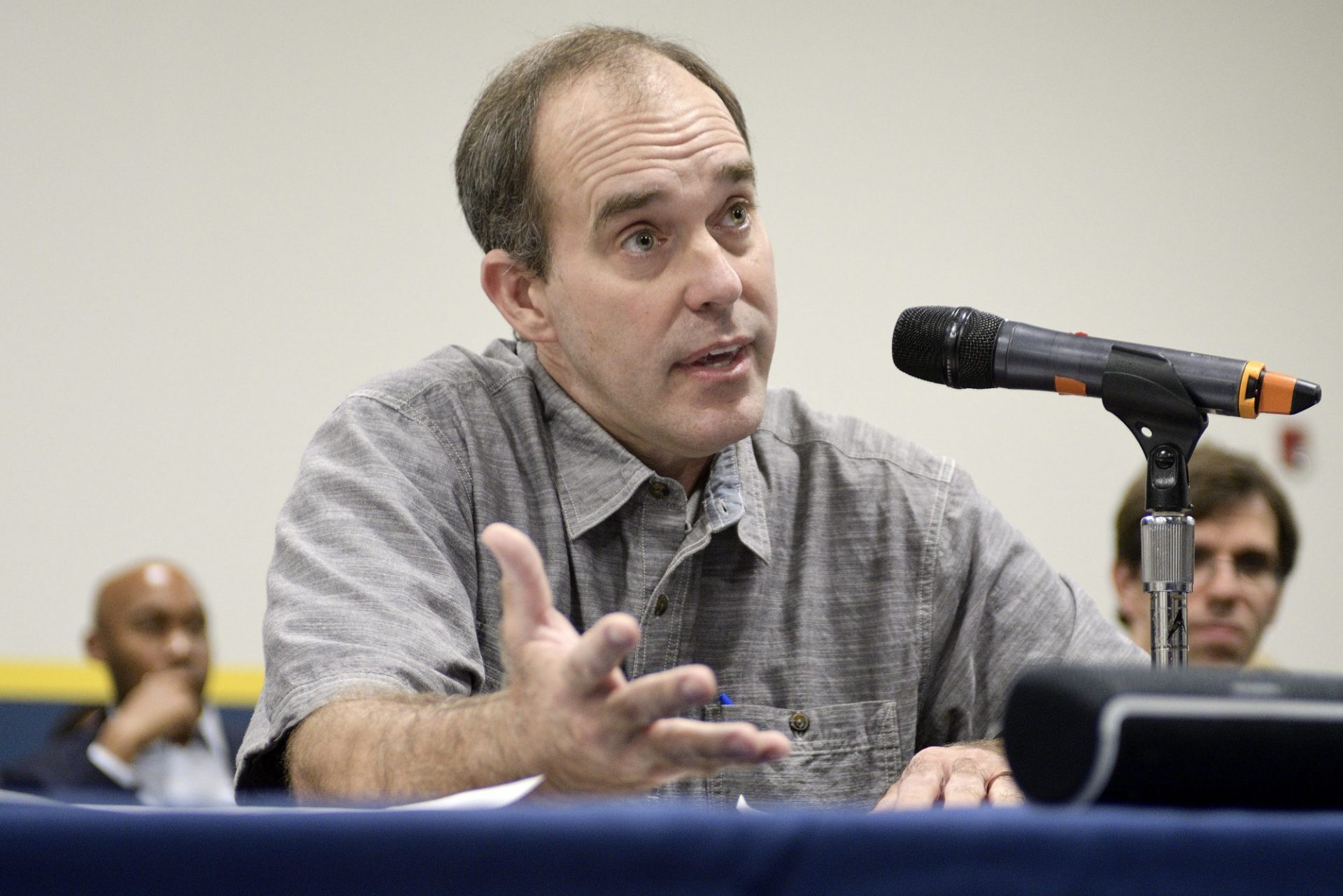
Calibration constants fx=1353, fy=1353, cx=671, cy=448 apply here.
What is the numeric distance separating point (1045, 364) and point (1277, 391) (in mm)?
162

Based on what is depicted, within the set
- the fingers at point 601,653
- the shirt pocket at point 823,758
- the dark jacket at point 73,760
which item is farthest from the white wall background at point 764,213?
the fingers at point 601,653

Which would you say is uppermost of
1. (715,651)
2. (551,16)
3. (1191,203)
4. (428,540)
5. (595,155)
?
(551,16)

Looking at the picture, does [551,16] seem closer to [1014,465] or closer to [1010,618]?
[1014,465]

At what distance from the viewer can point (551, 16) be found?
339 cm

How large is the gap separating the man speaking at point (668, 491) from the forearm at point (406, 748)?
4.8 inches

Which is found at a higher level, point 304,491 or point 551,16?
point 551,16

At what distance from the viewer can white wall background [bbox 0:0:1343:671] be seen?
314 cm

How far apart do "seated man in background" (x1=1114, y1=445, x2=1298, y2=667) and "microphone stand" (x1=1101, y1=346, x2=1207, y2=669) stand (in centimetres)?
144

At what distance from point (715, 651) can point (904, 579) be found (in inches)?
8.1

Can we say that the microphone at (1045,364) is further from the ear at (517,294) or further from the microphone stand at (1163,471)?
the ear at (517,294)

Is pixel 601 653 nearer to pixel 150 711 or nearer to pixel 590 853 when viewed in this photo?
pixel 590 853

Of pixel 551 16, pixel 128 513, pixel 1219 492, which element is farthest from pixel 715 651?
pixel 551 16

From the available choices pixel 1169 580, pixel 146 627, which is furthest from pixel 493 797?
pixel 146 627

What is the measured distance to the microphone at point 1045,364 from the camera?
3.09 ft
